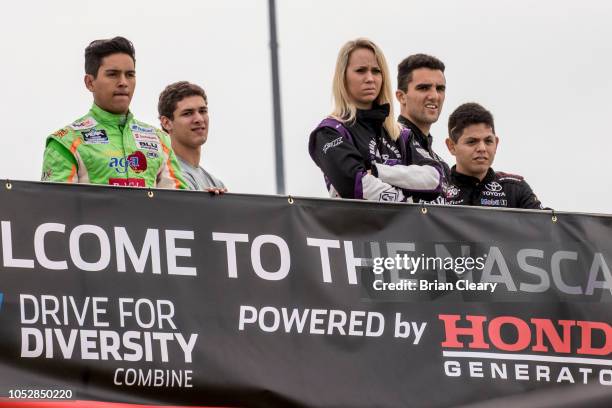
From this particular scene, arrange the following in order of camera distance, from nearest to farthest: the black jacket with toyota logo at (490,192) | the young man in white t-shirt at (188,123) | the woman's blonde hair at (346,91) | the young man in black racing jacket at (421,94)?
the woman's blonde hair at (346,91)
the young man in white t-shirt at (188,123)
the young man in black racing jacket at (421,94)
the black jacket with toyota logo at (490,192)

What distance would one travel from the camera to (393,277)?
7.61 metres

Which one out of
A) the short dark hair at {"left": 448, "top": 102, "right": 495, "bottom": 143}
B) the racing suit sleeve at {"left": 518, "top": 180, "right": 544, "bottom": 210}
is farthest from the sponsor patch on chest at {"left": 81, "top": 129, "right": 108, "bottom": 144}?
the racing suit sleeve at {"left": 518, "top": 180, "right": 544, "bottom": 210}

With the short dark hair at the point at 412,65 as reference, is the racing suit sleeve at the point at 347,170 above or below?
below

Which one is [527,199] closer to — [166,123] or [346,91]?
[346,91]

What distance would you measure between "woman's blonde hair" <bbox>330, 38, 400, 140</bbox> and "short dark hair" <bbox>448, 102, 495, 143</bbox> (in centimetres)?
86

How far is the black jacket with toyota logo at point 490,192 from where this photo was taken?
29.6ft

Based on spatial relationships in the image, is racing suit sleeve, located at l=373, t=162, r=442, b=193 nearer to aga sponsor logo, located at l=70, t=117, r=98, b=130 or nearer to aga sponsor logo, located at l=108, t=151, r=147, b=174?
aga sponsor logo, located at l=108, t=151, r=147, b=174

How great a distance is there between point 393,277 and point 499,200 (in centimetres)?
168

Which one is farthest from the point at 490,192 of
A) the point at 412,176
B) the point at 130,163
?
the point at 130,163

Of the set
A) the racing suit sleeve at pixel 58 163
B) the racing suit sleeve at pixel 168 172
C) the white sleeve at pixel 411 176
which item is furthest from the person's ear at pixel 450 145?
the racing suit sleeve at pixel 58 163

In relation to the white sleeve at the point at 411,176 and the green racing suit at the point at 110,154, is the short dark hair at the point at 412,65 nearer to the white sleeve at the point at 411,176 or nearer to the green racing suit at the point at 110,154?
the white sleeve at the point at 411,176

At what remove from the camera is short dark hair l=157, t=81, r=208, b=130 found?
8.76m

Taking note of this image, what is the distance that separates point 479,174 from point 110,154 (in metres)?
2.66

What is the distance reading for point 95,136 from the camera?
781 cm
